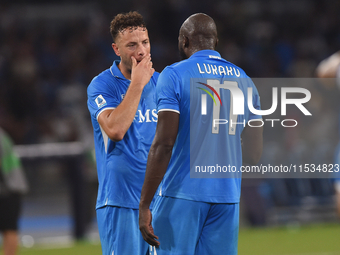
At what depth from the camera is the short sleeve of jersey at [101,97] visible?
3.77 meters

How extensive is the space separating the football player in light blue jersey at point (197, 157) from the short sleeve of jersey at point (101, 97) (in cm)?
71

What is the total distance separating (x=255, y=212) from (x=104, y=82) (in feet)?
25.7

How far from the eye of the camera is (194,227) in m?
3.12

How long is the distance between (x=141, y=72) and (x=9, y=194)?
4194 mm

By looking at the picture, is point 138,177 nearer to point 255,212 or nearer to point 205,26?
point 205,26

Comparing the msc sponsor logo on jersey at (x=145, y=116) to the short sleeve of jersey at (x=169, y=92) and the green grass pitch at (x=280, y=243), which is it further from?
the green grass pitch at (x=280, y=243)

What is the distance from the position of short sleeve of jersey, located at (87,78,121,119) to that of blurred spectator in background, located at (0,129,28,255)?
11.7 feet

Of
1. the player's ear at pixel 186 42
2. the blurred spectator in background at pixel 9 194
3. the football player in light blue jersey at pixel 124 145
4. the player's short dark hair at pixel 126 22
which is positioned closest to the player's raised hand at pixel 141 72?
the football player in light blue jersey at pixel 124 145

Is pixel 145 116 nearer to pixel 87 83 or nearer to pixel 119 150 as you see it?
pixel 119 150

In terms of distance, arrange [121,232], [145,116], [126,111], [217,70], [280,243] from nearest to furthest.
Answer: [217,70] → [126,111] → [121,232] → [145,116] → [280,243]

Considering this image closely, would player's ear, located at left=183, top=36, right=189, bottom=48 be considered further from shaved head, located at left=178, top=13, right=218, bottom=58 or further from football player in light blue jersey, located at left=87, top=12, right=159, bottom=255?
football player in light blue jersey, located at left=87, top=12, right=159, bottom=255

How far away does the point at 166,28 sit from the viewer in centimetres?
1742

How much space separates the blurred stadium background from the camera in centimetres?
1045

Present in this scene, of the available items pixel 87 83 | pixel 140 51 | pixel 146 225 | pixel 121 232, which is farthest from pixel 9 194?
pixel 87 83
